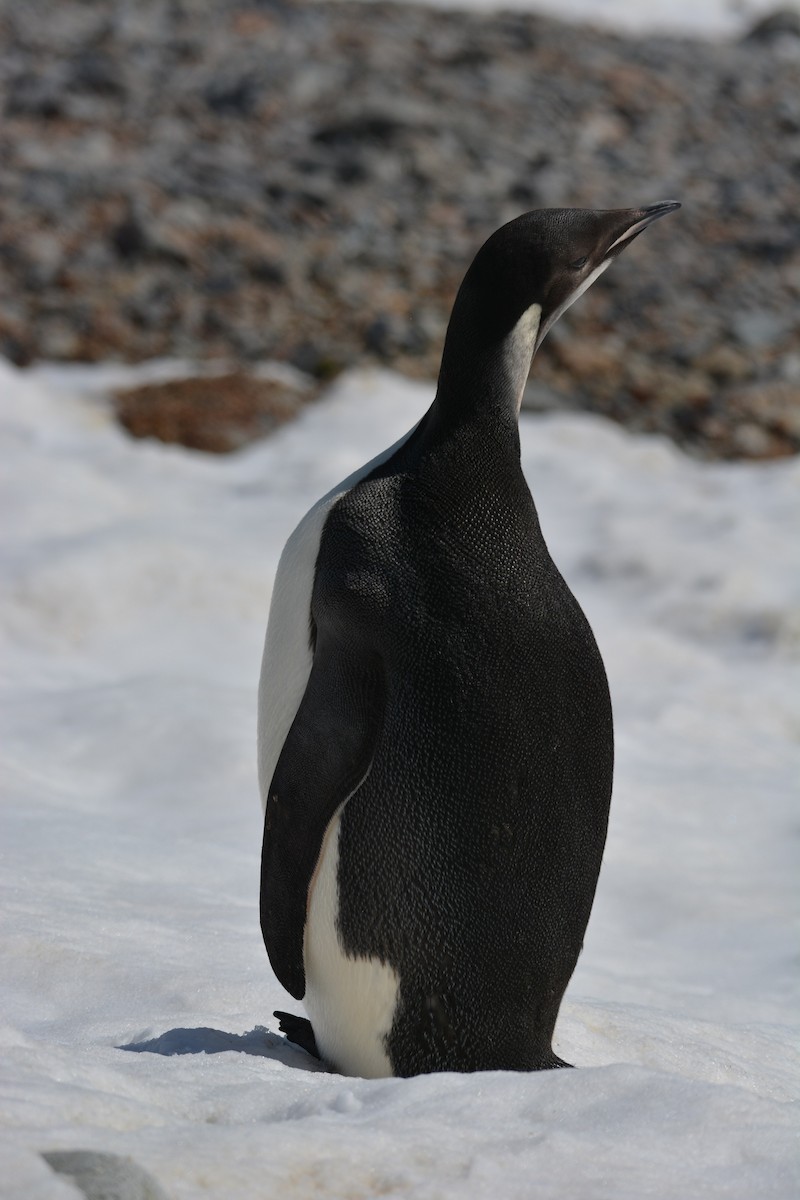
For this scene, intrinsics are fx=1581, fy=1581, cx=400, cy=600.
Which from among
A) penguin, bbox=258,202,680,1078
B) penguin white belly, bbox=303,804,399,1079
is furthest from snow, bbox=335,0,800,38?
penguin white belly, bbox=303,804,399,1079

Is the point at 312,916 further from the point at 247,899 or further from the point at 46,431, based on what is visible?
the point at 46,431

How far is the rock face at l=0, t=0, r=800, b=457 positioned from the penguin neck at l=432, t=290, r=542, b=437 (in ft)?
23.7

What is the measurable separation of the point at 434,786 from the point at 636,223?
1.22m

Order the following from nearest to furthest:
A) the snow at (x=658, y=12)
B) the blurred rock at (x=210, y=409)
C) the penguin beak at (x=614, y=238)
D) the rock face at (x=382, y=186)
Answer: the penguin beak at (x=614, y=238) < the blurred rock at (x=210, y=409) < the rock face at (x=382, y=186) < the snow at (x=658, y=12)

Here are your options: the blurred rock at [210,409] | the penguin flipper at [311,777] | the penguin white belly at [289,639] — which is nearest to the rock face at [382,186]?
the blurred rock at [210,409]

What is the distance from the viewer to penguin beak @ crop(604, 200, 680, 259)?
301 centimetres

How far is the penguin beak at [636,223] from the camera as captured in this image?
3014 mm

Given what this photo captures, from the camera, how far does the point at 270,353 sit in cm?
1051

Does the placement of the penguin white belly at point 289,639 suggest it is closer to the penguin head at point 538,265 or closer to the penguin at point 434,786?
the penguin at point 434,786

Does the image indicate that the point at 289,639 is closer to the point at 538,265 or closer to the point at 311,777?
the point at 311,777

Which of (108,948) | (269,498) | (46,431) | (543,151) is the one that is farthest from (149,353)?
(108,948)

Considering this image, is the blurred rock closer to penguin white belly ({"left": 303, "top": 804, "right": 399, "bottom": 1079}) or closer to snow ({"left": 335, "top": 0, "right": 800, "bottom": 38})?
penguin white belly ({"left": 303, "top": 804, "right": 399, "bottom": 1079})

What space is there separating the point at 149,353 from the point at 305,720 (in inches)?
315

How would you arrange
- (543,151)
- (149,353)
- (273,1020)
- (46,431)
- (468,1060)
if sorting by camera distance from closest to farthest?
1. (468,1060)
2. (273,1020)
3. (46,431)
4. (149,353)
5. (543,151)
